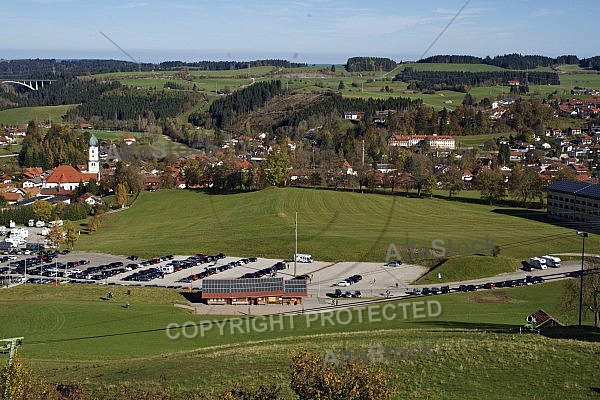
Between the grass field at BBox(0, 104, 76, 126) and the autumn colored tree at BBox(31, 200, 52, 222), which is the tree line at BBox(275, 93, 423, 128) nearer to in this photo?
the grass field at BBox(0, 104, 76, 126)

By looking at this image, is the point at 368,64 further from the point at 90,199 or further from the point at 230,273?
the point at 230,273

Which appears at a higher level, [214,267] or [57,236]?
[57,236]

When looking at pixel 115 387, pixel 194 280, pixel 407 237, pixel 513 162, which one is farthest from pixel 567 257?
pixel 513 162

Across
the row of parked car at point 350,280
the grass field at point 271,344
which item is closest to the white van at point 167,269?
the grass field at point 271,344

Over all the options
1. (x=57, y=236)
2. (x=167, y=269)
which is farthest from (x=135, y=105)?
(x=167, y=269)

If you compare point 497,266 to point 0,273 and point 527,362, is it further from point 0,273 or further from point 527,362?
point 0,273
